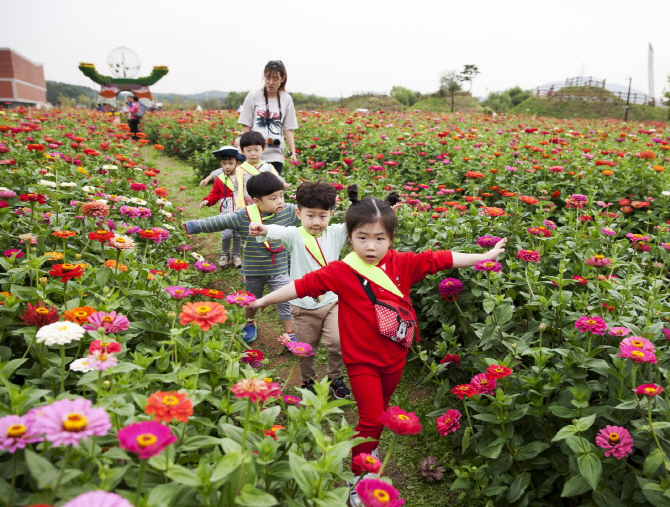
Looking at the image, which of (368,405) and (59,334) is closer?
(59,334)

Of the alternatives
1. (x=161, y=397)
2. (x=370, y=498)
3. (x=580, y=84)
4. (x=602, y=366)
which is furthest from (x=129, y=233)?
(x=580, y=84)

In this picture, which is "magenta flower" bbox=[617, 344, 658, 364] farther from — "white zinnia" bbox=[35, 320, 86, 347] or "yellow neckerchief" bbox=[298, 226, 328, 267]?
"white zinnia" bbox=[35, 320, 86, 347]

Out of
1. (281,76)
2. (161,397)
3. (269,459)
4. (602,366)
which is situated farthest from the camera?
(281,76)

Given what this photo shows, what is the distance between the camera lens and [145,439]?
98 centimetres

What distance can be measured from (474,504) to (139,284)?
6.28ft

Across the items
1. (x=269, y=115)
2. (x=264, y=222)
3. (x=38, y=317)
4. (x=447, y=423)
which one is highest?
(x=269, y=115)

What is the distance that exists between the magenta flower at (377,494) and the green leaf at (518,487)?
105 centimetres

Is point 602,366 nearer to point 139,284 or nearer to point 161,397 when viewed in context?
point 161,397

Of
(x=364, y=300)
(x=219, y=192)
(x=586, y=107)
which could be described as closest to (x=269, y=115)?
(x=219, y=192)

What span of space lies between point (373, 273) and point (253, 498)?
1.16 metres

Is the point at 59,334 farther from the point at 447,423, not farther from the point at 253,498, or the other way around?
the point at 447,423

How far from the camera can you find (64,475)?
1.08 m

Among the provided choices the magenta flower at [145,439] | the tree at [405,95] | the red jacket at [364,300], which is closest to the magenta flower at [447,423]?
the red jacket at [364,300]

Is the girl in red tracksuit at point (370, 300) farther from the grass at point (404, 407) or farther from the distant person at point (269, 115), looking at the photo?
the distant person at point (269, 115)
